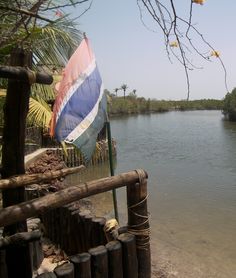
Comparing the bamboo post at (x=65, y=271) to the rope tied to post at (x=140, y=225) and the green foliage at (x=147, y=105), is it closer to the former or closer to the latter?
the rope tied to post at (x=140, y=225)

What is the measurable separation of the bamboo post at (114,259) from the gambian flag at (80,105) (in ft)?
2.18

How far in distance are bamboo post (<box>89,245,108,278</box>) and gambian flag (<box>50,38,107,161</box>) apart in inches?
26.9

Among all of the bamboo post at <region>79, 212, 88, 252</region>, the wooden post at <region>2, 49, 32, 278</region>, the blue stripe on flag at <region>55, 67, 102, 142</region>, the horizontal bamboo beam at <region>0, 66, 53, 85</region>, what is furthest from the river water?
the horizontal bamboo beam at <region>0, 66, 53, 85</region>

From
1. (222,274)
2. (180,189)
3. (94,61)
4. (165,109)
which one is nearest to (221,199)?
(180,189)

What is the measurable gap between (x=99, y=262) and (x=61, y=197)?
533mm

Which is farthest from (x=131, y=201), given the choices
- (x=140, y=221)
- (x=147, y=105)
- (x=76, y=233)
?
(x=147, y=105)

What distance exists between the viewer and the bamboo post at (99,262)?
2.62 meters

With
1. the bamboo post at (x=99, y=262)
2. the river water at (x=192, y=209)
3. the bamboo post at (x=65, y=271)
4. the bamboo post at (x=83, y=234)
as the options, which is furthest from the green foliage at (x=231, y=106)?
the bamboo post at (x=65, y=271)

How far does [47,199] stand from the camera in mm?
2439

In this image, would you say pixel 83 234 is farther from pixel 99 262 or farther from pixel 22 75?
pixel 22 75

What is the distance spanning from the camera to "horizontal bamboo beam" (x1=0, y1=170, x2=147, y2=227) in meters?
2.22

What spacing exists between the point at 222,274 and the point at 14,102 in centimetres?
526

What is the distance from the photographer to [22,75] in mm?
2406

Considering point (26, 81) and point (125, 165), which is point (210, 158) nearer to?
point (125, 165)
